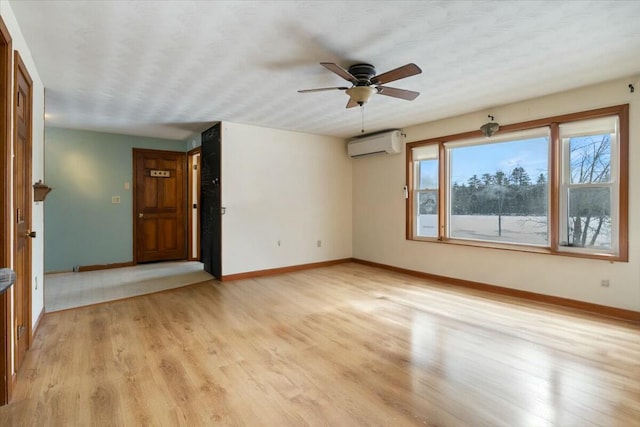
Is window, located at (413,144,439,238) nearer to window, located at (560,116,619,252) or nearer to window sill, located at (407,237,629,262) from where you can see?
window sill, located at (407,237,629,262)

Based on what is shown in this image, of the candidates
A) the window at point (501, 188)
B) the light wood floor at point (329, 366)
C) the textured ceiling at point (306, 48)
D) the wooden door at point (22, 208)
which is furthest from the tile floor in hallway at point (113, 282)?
the window at point (501, 188)

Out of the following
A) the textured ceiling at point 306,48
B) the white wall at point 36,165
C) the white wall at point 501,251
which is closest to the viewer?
the textured ceiling at point 306,48

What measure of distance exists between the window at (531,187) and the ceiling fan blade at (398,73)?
243 centimetres

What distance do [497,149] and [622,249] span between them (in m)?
1.86

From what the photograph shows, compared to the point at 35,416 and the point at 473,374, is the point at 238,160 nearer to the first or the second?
the point at 35,416

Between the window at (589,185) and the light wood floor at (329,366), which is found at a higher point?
the window at (589,185)

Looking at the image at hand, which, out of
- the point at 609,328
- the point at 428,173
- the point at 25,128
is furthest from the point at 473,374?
the point at 25,128

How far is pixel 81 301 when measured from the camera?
397cm

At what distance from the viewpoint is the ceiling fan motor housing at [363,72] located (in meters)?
2.88

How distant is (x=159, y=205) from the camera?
254 inches

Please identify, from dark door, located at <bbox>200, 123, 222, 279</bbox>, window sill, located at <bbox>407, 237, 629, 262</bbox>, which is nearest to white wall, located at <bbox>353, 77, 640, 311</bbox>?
window sill, located at <bbox>407, 237, 629, 262</bbox>

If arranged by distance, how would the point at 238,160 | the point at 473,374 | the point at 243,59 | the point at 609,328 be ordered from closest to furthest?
the point at 473,374, the point at 243,59, the point at 609,328, the point at 238,160

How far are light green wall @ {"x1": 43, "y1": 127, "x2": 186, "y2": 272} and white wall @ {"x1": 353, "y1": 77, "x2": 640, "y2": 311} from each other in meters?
4.54

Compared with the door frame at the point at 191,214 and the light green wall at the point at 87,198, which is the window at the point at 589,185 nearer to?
the door frame at the point at 191,214
